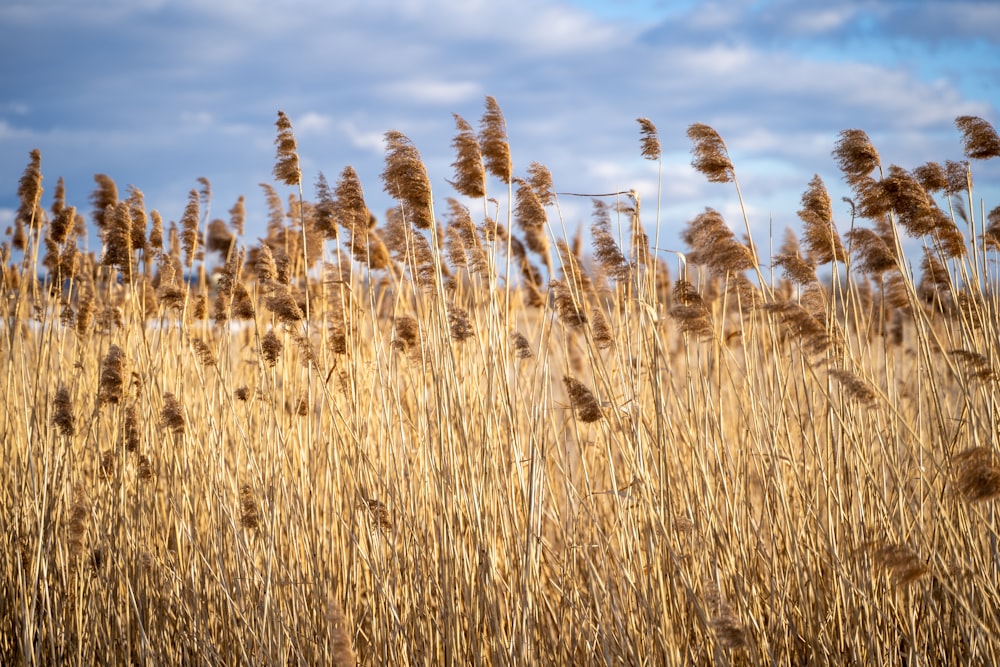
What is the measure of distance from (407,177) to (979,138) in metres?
1.97

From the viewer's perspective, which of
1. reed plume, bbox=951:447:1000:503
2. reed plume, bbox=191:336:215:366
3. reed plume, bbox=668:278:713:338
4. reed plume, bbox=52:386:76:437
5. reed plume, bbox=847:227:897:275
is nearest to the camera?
reed plume, bbox=951:447:1000:503

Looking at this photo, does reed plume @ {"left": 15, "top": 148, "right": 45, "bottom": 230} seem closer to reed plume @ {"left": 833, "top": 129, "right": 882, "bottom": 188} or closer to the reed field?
the reed field

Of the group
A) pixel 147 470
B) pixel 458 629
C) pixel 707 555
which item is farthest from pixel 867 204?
pixel 147 470

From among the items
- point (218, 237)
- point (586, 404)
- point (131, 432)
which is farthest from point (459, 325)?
point (218, 237)

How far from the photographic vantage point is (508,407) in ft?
9.25

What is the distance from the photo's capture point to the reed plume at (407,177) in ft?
9.87

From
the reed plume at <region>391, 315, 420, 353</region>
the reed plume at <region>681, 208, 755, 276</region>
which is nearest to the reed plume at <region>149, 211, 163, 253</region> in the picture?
the reed plume at <region>391, 315, 420, 353</region>

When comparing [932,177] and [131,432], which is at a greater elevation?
[932,177]

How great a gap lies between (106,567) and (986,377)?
10.4ft

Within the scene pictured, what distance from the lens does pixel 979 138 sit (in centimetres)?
301

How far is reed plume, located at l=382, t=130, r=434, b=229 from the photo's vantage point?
3008 mm

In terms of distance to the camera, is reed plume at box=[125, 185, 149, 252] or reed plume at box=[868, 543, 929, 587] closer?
reed plume at box=[868, 543, 929, 587]

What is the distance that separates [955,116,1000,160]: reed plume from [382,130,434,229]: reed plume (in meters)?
1.87

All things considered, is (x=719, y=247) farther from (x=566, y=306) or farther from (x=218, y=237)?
(x=218, y=237)
